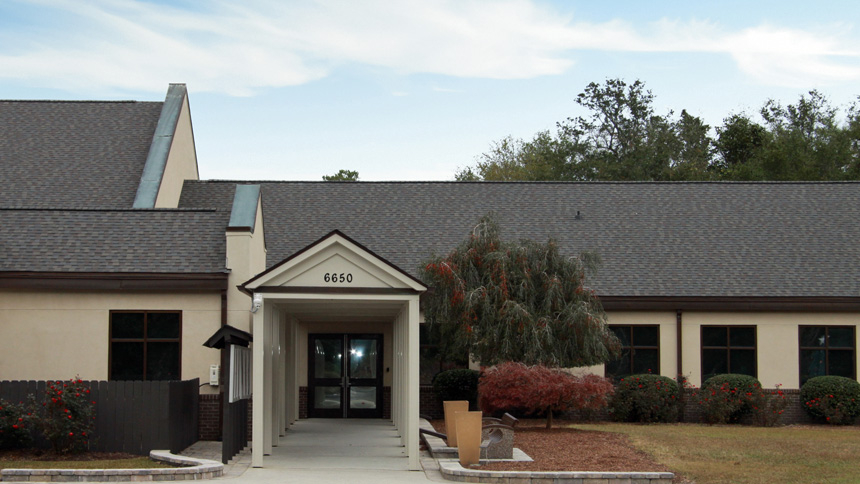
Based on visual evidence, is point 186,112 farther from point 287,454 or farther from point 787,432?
point 787,432

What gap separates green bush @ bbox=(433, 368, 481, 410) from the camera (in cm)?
2344

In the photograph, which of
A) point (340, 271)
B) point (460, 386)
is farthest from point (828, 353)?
point (340, 271)

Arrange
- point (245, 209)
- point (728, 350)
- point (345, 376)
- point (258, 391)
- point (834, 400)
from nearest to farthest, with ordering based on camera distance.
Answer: point (258, 391), point (245, 209), point (834, 400), point (728, 350), point (345, 376)

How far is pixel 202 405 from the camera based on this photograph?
A: 18344mm

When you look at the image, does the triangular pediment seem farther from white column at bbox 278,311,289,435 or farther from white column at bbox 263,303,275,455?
white column at bbox 278,311,289,435

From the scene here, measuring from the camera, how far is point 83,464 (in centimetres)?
1416

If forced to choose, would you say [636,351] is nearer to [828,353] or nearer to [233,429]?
[828,353]

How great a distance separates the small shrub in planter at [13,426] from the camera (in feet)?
50.1

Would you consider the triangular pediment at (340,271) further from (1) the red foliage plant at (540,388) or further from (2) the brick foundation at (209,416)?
(1) the red foliage plant at (540,388)

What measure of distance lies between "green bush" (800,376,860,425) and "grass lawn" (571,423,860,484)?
59cm

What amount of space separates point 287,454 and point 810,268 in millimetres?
15574

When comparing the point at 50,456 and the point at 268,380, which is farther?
the point at 268,380

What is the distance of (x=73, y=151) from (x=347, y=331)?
30.6ft

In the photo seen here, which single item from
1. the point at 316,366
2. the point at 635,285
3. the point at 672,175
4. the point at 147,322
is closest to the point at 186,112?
the point at 316,366
